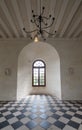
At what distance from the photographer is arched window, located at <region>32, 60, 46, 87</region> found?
793 cm

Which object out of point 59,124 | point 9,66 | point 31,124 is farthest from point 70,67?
point 31,124

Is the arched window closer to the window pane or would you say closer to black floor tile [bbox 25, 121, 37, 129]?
the window pane

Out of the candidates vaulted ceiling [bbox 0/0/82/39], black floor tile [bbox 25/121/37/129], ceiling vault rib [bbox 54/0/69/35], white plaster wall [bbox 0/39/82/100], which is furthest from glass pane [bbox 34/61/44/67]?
black floor tile [bbox 25/121/37/129]

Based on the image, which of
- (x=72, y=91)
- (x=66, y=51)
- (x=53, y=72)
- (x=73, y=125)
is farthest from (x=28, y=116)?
(x=53, y=72)

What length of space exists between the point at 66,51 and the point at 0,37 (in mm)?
3641

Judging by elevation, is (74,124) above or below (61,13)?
below

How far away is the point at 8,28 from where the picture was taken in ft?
15.5

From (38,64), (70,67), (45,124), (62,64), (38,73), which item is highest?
(38,64)

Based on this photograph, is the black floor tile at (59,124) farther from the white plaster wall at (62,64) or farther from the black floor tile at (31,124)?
the white plaster wall at (62,64)

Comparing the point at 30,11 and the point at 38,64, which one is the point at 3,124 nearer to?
the point at 30,11

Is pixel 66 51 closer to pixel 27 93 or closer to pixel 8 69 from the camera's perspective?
pixel 8 69

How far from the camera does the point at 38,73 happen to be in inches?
315

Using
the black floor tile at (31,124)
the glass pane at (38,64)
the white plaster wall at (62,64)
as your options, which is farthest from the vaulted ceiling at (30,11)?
the glass pane at (38,64)

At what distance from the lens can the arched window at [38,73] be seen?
793 cm
